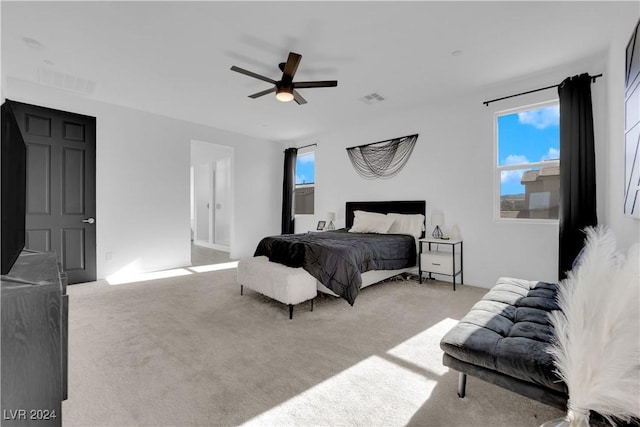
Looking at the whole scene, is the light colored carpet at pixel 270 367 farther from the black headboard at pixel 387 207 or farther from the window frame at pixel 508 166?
the black headboard at pixel 387 207

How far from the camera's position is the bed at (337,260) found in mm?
2846

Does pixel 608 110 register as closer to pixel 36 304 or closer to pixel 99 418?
pixel 36 304

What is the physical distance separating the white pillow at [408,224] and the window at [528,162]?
1045 mm

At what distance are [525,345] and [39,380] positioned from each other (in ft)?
6.28

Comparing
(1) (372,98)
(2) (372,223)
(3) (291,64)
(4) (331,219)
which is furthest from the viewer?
(4) (331,219)

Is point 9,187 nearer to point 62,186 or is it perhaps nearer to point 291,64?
point 291,64

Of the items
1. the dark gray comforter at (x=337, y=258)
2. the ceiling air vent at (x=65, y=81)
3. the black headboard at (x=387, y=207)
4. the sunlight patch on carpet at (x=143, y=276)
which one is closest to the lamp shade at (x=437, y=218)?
the black headboard at (x=387, y=207)

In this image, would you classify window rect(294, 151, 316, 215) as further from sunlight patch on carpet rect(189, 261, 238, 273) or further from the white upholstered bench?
the white upholstered bench

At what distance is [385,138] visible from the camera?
16.0 ft

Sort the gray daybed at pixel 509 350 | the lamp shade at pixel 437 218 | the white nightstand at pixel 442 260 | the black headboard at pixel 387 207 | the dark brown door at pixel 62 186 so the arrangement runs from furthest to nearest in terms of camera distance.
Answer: the black headboard at pixel 387 207, the lamp shade at pixel 437 218, the white nightstand at pixel 442 260, the dark brown door at pixel 62 186, the gray daybed at pixel 509 350

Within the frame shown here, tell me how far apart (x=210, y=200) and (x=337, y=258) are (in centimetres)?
578

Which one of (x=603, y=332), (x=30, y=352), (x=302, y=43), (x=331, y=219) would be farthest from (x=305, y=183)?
(x=603, y=332)

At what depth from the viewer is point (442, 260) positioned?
3.74m

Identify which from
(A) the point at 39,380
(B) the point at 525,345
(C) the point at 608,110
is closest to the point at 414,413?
(B) the point at 525,345
